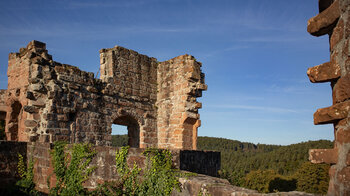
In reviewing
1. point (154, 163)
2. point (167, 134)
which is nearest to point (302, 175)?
point (167, 134)

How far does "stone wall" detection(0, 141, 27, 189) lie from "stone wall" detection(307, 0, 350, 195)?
5819 millimetres

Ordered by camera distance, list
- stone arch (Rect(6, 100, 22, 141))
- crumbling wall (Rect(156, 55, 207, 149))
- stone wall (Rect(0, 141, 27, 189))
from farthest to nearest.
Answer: crumbling wall (Rect(156, 55, 207, 149)), stone arch (Rect(6, 100, 22, 141)), stone wall (Rect(0, 141, 27, 189))

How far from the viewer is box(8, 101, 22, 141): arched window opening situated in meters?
10.6

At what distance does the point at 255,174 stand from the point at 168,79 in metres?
28.2

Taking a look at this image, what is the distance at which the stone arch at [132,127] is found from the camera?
11594 millimetres

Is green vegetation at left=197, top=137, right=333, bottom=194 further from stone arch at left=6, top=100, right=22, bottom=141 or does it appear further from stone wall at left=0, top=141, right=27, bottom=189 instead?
stone wall at left=0, top=141, right=27, bottom=189

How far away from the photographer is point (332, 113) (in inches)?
99.3

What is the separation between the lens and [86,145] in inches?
216

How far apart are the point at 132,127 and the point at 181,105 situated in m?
2.22

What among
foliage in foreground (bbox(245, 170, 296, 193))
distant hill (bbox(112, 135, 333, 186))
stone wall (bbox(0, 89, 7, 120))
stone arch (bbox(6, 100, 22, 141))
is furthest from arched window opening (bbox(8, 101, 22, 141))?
distant hill (bbox(112, 135, 333, 186))

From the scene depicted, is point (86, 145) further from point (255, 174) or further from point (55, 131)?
point (255, 174)

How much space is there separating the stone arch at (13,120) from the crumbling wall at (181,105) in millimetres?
5088

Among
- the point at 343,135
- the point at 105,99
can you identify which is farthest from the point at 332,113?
the point at 105,99

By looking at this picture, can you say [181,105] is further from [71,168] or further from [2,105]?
A: [2,105]
